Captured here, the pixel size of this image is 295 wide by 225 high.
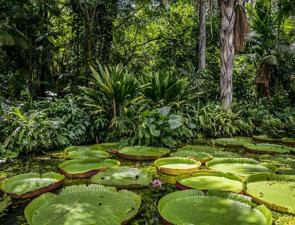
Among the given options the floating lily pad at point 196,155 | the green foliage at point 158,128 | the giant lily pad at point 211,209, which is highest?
the green foliage at point 158,128

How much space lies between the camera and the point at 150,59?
8.64 m

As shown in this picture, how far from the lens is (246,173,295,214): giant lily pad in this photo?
7.14 ft

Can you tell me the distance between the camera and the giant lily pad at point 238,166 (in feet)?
9.77

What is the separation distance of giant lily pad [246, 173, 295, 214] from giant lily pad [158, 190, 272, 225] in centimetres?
19

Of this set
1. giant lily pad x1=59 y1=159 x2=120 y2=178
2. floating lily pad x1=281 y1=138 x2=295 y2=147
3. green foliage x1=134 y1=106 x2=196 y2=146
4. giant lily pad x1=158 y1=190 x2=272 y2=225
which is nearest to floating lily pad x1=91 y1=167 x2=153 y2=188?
giant lily pad x1=59 y1=159 x2=120 y2=178

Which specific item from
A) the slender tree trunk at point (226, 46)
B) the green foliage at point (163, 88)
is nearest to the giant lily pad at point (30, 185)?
the green foliage at point (163, 88)

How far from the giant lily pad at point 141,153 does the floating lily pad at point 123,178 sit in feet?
2.01

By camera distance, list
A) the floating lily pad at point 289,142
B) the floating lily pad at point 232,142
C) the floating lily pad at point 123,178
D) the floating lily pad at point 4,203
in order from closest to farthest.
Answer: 1. the floating lily pad at point 4,203
2. the floating lily pad at point 123,178
3. the floating lily pad at point 232,142
4. the floating lily pad at point 289,142

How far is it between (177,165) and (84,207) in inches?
53.5

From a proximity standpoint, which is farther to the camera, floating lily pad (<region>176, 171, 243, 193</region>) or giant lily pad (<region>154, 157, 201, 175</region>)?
giant lily pad (<region>154, 157, 201, 175</region>)

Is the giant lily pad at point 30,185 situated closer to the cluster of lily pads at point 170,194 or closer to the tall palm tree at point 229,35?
the cluster of lily pads at point 170,194

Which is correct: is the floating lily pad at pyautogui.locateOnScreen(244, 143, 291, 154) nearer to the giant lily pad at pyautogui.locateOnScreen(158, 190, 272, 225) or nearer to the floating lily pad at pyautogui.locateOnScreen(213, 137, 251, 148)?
the floating lily pad at pyautogui.locateOnScreen(213, 137, 251, 148)

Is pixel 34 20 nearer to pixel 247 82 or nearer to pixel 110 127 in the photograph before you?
pixel 110 127

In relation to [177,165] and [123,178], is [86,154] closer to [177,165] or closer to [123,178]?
[123,178]
